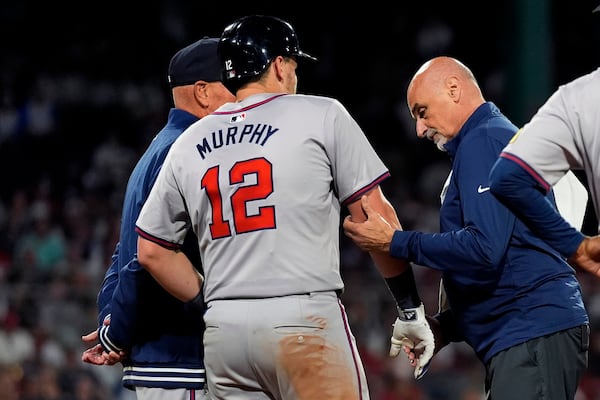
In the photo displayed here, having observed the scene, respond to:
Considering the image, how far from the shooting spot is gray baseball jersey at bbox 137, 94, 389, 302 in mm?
3102

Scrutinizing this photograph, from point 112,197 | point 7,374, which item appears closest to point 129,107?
point 112,197

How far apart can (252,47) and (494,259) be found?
1.06m

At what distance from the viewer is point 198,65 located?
12.4 ft

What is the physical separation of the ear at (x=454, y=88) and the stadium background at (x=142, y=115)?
17.4ft

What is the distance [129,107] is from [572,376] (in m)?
12.0

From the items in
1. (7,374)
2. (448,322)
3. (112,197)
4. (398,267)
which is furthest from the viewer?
(112,197)

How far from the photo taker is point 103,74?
1521cm

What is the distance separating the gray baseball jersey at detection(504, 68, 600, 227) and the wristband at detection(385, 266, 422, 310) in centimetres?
71

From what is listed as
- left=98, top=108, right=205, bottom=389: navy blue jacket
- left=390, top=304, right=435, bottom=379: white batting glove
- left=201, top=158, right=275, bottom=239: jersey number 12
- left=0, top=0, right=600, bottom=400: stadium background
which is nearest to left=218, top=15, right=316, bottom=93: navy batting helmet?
left=201, top=158, right=275, bottom=239: jersey number 12

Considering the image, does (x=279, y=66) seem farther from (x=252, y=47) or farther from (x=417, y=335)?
(x=417, y=335)

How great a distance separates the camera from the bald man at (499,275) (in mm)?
3283

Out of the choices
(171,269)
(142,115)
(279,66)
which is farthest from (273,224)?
(142,115)

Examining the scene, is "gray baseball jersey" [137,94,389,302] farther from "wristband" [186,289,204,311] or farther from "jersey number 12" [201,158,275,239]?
"wristband" [186,289,204,311]

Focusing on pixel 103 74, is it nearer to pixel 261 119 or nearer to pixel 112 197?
pixel 112 197
